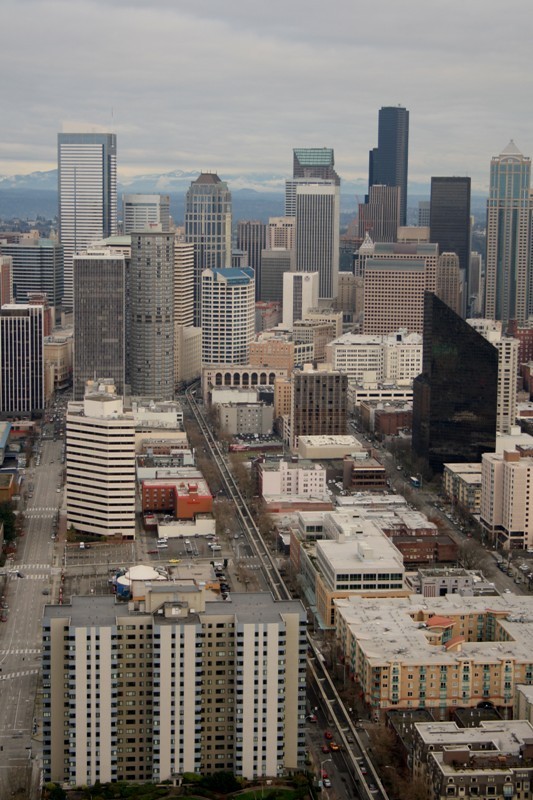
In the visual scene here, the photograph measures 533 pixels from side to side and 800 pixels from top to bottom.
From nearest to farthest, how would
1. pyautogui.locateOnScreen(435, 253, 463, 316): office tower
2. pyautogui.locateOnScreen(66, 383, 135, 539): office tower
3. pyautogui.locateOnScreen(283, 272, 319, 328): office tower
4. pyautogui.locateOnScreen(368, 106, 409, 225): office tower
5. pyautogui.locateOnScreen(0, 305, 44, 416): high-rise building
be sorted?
pyautogui.locateOnScreen(66, 383, 135, 539): office tower
pyautogui.locateOnScreen(0, 305, 44, 416): high-rise building
pyautogui.locateOnScreen(435, 253, 463, 316): office tower
pyautogui.locateOnScreen(283, 272, 319, 328): office tower
pyautogui.locateOnScreen(368, 106, 409, 225): office tower

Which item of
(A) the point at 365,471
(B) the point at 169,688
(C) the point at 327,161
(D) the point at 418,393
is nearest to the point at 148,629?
(B) the point at 169,688

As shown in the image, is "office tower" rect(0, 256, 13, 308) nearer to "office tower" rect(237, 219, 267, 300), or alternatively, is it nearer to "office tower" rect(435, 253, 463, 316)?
"office tower" rect(435, 253, 463, 316)

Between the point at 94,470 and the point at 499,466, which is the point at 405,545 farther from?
the point at 94,470

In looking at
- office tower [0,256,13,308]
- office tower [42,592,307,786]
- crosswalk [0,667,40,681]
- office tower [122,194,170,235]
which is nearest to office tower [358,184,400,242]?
office tower [122,194,170,235]

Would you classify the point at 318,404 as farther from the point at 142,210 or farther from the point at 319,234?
the point at 142,210

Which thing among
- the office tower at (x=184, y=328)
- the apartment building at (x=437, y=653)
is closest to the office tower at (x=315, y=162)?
the office tower at (x=184, y=328)

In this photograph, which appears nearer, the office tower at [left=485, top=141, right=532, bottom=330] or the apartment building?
the apartment building
